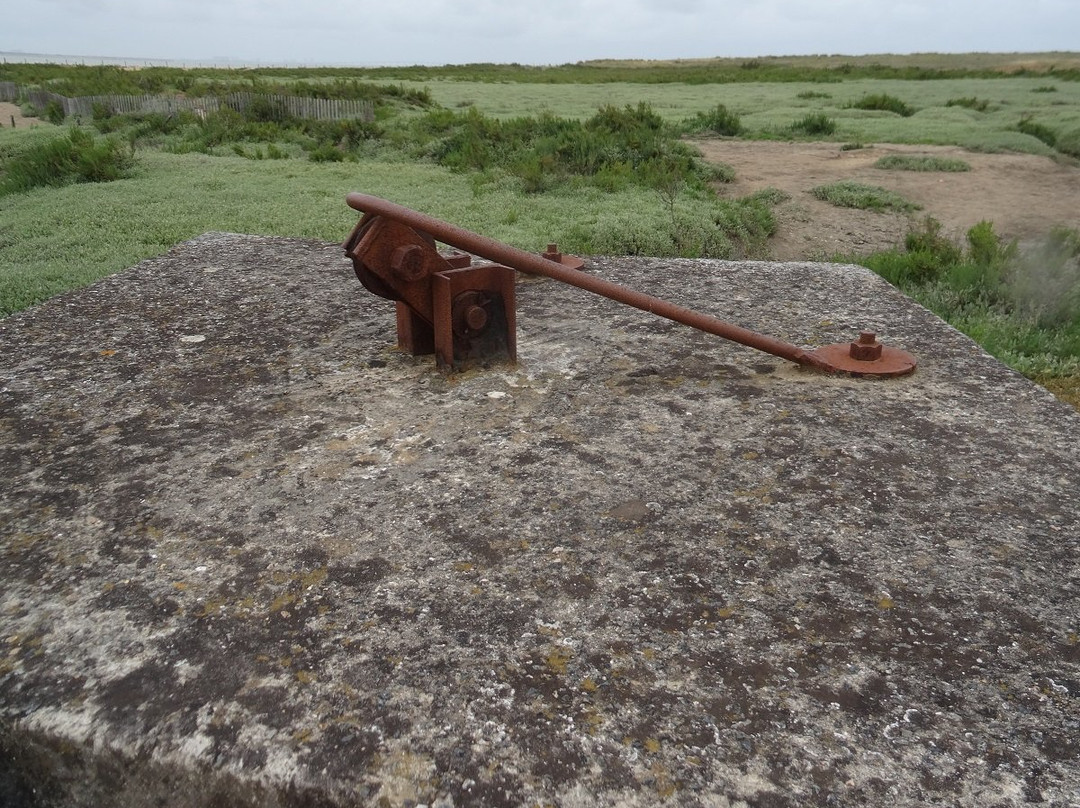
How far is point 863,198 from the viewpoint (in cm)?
1020

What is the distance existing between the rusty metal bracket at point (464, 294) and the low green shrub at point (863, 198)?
841 centimetres

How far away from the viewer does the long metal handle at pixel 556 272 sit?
2.04 m

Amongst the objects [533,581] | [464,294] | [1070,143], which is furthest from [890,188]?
[533,581]

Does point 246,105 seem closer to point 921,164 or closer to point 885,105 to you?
point 921,164

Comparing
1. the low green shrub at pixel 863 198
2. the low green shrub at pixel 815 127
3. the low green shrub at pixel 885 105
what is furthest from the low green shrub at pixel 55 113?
the low green shrub at pixel 885 105

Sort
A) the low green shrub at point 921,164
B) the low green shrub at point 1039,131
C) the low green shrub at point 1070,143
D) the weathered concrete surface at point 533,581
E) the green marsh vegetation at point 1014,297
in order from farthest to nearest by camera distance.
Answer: the low green shrub at point 1039,131 → the low green shrub at point 1070,143 → the low green shrub at point 921,164 → the green marsh vegetation at point 1014,297 → the weathered concrete surface at point 533,581

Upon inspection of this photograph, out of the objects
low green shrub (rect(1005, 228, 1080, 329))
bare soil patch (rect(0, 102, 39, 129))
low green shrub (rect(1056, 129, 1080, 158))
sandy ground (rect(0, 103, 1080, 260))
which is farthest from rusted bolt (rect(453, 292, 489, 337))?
bare soil patch (rect(0, 102, 39, 129))

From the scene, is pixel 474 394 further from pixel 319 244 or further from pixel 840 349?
pixel 319 244

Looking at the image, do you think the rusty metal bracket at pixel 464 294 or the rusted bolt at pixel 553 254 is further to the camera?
the rusted bolt at pixel 553 254

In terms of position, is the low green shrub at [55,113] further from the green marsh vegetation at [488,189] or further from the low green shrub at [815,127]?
the low green shrub at [815,127]

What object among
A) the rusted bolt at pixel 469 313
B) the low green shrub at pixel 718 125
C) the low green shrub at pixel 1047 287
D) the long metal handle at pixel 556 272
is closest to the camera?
the long metal handle at pixel 556 272

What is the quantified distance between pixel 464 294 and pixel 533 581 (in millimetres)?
978

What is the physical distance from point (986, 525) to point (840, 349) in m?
0.95

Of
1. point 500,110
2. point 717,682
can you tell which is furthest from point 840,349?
point 500,110
